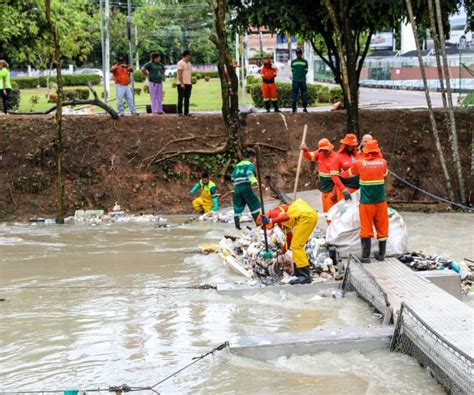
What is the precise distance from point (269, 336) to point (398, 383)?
5.10ft

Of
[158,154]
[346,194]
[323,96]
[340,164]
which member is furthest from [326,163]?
[323,96]

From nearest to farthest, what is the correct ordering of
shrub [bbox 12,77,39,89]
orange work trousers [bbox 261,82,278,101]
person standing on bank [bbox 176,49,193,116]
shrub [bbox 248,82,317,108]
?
person standing on bank [bbox 176,49,193,116], orange work trousers [bbox 261,82,278,101], shrub [bbox 248,82,317,108], shrub [bbox 12,77,39,89]

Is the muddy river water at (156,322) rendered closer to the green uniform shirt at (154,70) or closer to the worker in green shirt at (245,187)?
the worker in green shirt at (245,187)

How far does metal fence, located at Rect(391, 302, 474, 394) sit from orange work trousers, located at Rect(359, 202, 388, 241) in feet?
9.23

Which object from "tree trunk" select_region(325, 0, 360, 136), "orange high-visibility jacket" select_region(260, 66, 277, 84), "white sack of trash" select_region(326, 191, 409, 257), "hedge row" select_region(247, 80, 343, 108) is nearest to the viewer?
"white sack of trash" select_region(326, 191, 409, 257)

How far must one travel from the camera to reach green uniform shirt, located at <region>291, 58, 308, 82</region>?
22.3 m

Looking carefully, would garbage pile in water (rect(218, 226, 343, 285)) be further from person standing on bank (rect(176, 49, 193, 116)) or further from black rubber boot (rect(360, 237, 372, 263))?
person standing on bank (rect(176, 49, 193, 116))

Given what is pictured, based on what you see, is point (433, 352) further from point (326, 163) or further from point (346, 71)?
point (346, 71)

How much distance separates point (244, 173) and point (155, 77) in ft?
23.1

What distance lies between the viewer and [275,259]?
40.2 ft

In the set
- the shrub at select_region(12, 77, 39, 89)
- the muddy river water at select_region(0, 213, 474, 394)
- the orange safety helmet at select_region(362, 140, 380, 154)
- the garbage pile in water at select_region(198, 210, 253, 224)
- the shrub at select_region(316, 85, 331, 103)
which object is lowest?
the muddy river water at select_region(0, 213, 474, 394)

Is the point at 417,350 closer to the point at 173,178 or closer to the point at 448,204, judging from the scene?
the point at 448,204

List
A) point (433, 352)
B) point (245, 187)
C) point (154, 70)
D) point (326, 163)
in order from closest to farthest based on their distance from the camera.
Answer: point (433, 352), point (326, 163), point (245, 187), point (154, 70)

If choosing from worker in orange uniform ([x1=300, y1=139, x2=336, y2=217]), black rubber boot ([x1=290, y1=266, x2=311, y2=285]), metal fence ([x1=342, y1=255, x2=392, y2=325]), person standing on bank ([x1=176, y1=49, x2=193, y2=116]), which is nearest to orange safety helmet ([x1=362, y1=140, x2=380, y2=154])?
metal fence ([x1=342, y1=255, x2=392, y2=325])
